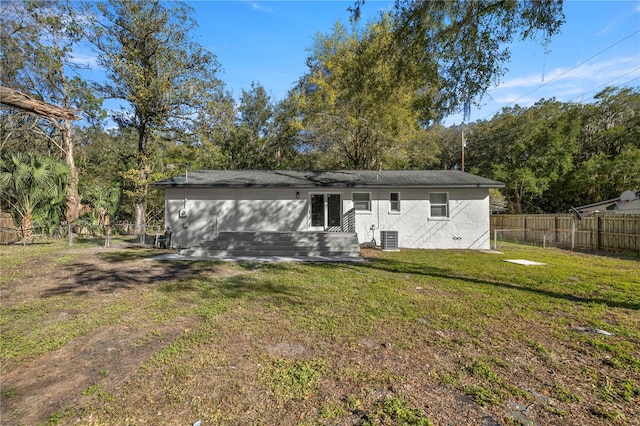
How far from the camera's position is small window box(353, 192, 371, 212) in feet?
43.9

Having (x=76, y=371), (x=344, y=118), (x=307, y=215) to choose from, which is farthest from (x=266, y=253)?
(x=344, y=118)

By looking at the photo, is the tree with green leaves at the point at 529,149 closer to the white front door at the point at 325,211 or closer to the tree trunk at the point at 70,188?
the white front door at the point at 325,211

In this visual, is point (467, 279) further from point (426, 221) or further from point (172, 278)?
point (172, 278)

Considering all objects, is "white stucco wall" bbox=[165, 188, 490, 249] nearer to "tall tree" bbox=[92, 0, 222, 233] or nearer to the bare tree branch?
"tall tree" bbox=[92, 0, 222, 233]

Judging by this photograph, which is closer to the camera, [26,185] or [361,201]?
[361,201]

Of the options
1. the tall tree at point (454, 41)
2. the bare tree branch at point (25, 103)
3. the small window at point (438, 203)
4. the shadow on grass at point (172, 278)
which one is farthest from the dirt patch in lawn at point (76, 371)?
the small window at point (438, 203)

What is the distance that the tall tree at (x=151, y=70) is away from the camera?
14672mm

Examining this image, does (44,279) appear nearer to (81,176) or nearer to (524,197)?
(81,176)

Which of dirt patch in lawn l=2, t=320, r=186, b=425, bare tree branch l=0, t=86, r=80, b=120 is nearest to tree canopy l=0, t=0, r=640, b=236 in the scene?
bare tree branch l=0, t=86, r=80, b=120

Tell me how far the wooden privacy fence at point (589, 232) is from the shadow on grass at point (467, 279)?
223 inches

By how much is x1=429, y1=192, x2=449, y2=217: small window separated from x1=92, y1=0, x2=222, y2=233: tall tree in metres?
12.8

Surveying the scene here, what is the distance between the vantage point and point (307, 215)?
13281 mm

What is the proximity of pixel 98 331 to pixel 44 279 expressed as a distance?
4412 mm

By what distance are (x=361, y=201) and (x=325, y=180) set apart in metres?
1.89
